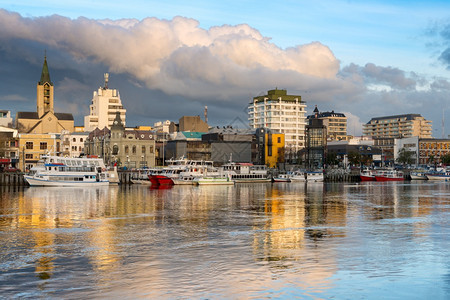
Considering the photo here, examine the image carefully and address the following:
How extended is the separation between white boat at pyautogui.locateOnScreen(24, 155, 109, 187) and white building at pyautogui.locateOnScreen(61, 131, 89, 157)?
223 feet

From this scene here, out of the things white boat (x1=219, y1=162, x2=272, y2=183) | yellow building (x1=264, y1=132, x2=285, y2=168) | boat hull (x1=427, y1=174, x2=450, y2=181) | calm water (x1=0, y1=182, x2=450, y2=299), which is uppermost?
yellow building (x1=264, y1=132, x2=285, y2=168)

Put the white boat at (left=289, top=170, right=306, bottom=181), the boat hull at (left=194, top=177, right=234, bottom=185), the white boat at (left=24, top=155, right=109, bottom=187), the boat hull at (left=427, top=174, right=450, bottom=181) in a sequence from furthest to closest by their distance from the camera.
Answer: the boat hull at (left=427, top=174, right=450, bottom=181), the white boat at (left=289, top=170, right=306, bottom=181), the boat hull at (left=194, top=177, right=234, bottom=185), the white boat at (left=24, top=155, right=109, bottom=187)

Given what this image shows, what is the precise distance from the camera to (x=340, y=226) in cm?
A: 4472

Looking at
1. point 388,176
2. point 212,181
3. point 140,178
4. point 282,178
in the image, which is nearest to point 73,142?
point 140,178

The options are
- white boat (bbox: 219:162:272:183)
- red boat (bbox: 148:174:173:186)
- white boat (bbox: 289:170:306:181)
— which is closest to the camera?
red boat (bbox: 148:174:173:186)

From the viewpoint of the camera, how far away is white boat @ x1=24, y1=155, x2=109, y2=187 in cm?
11006

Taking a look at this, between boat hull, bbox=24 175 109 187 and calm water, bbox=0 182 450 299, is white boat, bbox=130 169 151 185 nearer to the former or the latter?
boat hull, bbox=24 175 109 187

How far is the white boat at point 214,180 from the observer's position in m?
123

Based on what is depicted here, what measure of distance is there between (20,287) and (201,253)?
1101 cm

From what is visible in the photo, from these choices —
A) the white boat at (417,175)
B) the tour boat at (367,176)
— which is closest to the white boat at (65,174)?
the tour boat at (367,176)

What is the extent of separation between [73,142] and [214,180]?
81.6 metres

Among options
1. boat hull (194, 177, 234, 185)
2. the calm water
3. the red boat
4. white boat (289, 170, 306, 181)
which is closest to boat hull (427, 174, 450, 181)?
white boat (289, 170, 306, 181)

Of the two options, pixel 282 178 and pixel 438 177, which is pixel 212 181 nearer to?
pixel 282 178

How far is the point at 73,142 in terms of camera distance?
189 meters
